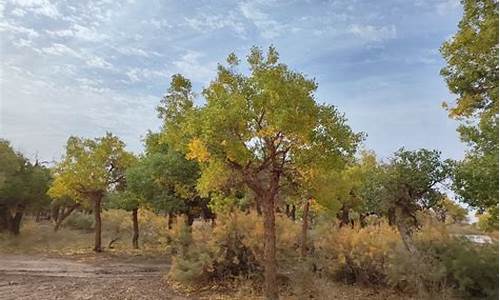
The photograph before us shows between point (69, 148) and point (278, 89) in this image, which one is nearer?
point (278, 89)

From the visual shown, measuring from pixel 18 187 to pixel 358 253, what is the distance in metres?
23.7

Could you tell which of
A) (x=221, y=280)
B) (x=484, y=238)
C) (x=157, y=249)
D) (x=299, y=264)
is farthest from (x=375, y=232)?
(x=157, y=249)

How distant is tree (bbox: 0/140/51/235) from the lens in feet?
89.0

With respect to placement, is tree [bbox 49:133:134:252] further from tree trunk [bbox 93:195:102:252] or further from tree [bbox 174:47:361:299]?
tree [bbox 174:47:361:299]

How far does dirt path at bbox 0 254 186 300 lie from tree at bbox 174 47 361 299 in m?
3.88

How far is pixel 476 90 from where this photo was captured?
27.7 feet

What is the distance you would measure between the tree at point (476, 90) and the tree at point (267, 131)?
2382mm

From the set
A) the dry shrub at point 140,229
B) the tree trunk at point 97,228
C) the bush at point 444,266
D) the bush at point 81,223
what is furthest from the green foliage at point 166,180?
the bush at point 81,223

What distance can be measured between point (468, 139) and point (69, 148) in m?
20.2

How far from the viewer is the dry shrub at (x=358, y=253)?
12.3 metres

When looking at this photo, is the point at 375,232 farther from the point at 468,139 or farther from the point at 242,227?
the point at 468,139

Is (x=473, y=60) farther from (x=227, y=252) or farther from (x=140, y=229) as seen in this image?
(x=140, y=229)

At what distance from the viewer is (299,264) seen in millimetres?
13328

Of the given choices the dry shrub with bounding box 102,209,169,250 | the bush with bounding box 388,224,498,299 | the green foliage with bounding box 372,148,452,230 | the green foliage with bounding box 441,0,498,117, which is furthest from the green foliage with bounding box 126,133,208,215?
the green foliage with bounding box 441,0,498,117
